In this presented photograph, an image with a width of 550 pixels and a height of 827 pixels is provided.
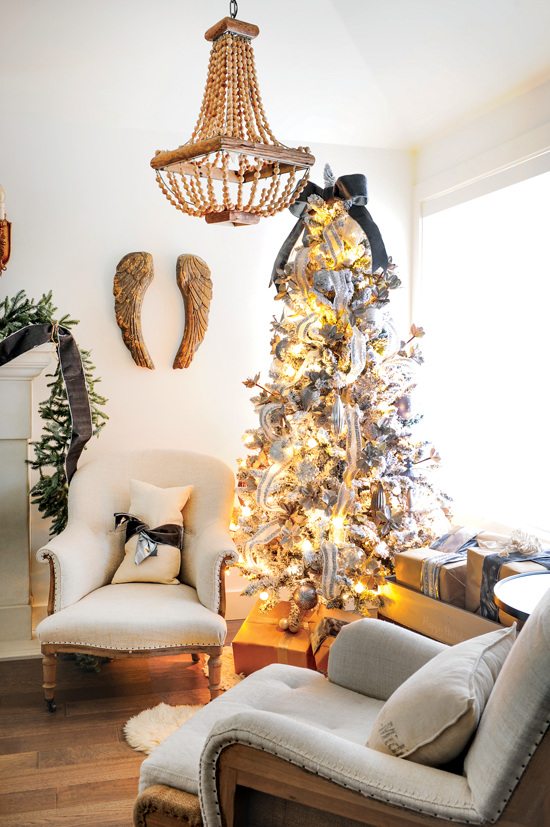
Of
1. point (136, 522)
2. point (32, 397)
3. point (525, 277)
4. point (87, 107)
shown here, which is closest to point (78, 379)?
point (32, 397)

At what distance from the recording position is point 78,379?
3004 millimetres

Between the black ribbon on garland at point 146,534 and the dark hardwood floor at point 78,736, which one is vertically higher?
the black ribbon on garland at point 146,534

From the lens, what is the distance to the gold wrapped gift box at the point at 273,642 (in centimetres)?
267

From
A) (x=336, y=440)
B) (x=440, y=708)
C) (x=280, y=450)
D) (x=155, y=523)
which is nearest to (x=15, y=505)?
(x=155, y=523)

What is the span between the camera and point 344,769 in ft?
3.90

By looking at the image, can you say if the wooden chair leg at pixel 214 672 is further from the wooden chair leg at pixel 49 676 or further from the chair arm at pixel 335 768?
the chair arm at pixel 335 768

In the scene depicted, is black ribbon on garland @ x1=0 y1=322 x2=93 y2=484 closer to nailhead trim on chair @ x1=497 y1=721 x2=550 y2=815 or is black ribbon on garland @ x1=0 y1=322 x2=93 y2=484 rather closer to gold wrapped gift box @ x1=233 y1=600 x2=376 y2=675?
gold wrapped gift box @ x1=233 y1=600 x2=376 y2=675

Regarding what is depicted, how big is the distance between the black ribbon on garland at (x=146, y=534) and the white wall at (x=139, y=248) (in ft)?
2.13

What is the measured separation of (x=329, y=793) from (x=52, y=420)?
2362 millimetres

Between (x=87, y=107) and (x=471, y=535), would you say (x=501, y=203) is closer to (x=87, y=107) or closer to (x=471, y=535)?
(x=471, y=535)

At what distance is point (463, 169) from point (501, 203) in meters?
0.35

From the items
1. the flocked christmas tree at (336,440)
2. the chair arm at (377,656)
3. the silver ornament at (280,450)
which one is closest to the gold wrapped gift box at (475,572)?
the flocked christmas tree at (336,440)

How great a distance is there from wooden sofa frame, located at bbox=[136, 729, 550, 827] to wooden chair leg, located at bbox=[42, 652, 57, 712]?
4.19 feet

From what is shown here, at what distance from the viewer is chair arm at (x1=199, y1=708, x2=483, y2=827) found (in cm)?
111
